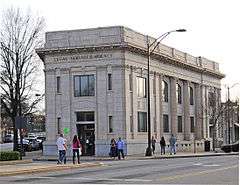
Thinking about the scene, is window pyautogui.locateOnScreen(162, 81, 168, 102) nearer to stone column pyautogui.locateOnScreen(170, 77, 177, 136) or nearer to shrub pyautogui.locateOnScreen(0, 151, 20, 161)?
stone column pyautogui.locateOnScreen(170, 77, 177, 136)

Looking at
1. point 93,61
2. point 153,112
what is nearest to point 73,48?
point 93,61

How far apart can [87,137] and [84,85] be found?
15.1 ft

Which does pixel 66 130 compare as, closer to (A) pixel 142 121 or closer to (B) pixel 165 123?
(A) pixel 142 121

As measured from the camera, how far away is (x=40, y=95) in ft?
189

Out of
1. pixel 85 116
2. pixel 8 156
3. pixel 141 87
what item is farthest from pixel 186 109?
pixel 8 156

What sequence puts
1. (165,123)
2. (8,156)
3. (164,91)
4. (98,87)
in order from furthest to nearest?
1. (164,91)
2. (165,123)
3. (98,87)
4. (8,156)

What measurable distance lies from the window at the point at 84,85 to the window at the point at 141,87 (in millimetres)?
4510

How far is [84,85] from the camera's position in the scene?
50812 millimetres

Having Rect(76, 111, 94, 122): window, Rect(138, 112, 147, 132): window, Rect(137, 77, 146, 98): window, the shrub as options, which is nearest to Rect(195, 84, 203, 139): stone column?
Rect(138, 112, 147, 132): window

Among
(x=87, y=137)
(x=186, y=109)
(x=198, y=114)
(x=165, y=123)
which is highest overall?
(x=186, y=109)

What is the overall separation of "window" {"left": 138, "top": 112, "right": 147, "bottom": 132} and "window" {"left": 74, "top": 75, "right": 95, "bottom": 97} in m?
5.23

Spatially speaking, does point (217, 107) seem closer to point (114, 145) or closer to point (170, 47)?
point (170, 47)

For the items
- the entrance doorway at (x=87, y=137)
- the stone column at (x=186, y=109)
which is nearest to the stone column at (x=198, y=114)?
the stone column at (x=186, y=109)

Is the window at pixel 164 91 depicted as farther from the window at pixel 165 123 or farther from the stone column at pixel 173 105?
the window at pixel 165 123
